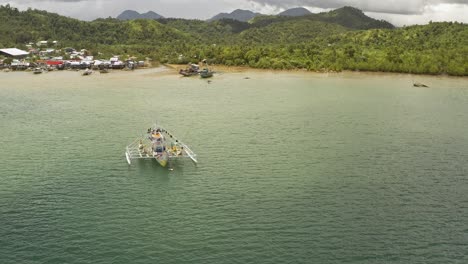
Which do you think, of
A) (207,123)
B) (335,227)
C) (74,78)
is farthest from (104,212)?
(74,78)

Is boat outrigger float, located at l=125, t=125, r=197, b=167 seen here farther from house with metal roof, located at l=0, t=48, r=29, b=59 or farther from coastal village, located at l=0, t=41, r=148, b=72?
house with metal roof, located at l=0, t=48, r=29, b=59

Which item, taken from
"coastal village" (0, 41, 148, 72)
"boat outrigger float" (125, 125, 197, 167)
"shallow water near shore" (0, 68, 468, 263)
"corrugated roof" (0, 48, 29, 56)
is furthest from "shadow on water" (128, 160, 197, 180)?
"corrugated roof" (0, 48, 29, 56)

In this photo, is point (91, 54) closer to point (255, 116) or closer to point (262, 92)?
point (262, 92)

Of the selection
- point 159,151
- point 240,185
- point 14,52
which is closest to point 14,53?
point 14,52

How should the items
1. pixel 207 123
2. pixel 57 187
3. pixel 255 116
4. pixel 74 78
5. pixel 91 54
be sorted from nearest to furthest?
1. pixel 57 187
2. pixel 207 123
3. pixel 255 116
4. pixel 74 78
5. pixel 91 54

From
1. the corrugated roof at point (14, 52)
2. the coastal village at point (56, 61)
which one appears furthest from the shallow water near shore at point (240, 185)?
the corrugated roof at point (14, 52)

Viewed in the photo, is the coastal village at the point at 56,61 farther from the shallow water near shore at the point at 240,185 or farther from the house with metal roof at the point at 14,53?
the shallow water near shore at the point at 240,185
